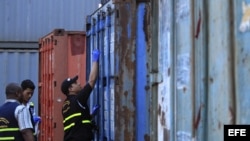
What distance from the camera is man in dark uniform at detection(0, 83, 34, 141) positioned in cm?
580

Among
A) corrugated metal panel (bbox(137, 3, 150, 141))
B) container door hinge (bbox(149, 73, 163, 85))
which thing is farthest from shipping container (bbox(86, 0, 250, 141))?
corrugated metal panel (bbox(137, 3, 150, 141))

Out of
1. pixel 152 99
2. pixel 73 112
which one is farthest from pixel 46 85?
pixel 152 99

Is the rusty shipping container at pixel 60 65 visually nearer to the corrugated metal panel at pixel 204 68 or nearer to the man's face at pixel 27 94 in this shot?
the man's face at pixel 27 94

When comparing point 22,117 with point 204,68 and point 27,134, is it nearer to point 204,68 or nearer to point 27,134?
point 27,134

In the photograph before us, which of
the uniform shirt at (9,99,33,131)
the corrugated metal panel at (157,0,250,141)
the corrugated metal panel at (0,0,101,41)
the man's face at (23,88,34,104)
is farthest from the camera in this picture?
the corrugated metal panel at (0,0,101,41)

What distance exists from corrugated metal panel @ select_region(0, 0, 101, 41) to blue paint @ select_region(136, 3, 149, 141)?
866 cm

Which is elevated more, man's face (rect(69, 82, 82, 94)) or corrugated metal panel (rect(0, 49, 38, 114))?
corrugated metal panel (rect(0, 49, 38, 114))

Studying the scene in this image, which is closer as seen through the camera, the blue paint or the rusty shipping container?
the blue paint

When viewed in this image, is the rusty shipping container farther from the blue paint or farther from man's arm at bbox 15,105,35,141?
the blue paint

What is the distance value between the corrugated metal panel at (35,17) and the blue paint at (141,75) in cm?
866

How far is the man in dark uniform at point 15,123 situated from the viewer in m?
5.80

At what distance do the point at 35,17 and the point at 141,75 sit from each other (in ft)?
29.3

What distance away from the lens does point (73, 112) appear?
6113mm

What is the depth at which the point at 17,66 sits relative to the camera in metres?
13.3
